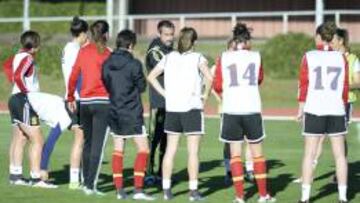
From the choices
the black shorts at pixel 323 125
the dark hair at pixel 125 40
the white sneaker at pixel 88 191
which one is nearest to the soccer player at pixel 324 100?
the black shorts at pixel 323 125

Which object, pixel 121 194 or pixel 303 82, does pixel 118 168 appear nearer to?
pixel 121 194

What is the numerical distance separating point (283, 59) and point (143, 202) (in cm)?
2016

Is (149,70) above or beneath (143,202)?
above

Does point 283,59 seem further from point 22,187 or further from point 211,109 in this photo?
point 22,187

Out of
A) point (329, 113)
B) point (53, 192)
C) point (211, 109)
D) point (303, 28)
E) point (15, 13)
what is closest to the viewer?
point (329, 113)

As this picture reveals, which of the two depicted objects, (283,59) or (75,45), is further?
(283,59)

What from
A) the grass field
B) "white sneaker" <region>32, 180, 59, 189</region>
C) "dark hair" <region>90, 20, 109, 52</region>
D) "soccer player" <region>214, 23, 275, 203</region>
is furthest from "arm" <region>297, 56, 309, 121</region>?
"white sneaker" <region>32, 180, 59, 189</region>

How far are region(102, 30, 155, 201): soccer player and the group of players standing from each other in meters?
0.01

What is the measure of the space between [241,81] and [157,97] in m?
1.95

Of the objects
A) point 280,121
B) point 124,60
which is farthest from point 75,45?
point 280,121

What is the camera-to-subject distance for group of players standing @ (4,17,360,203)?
12695 mm

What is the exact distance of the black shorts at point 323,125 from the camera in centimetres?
1264

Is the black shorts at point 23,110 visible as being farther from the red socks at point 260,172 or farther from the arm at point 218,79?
the red socks at point 260,172

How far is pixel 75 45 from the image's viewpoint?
14000mm
